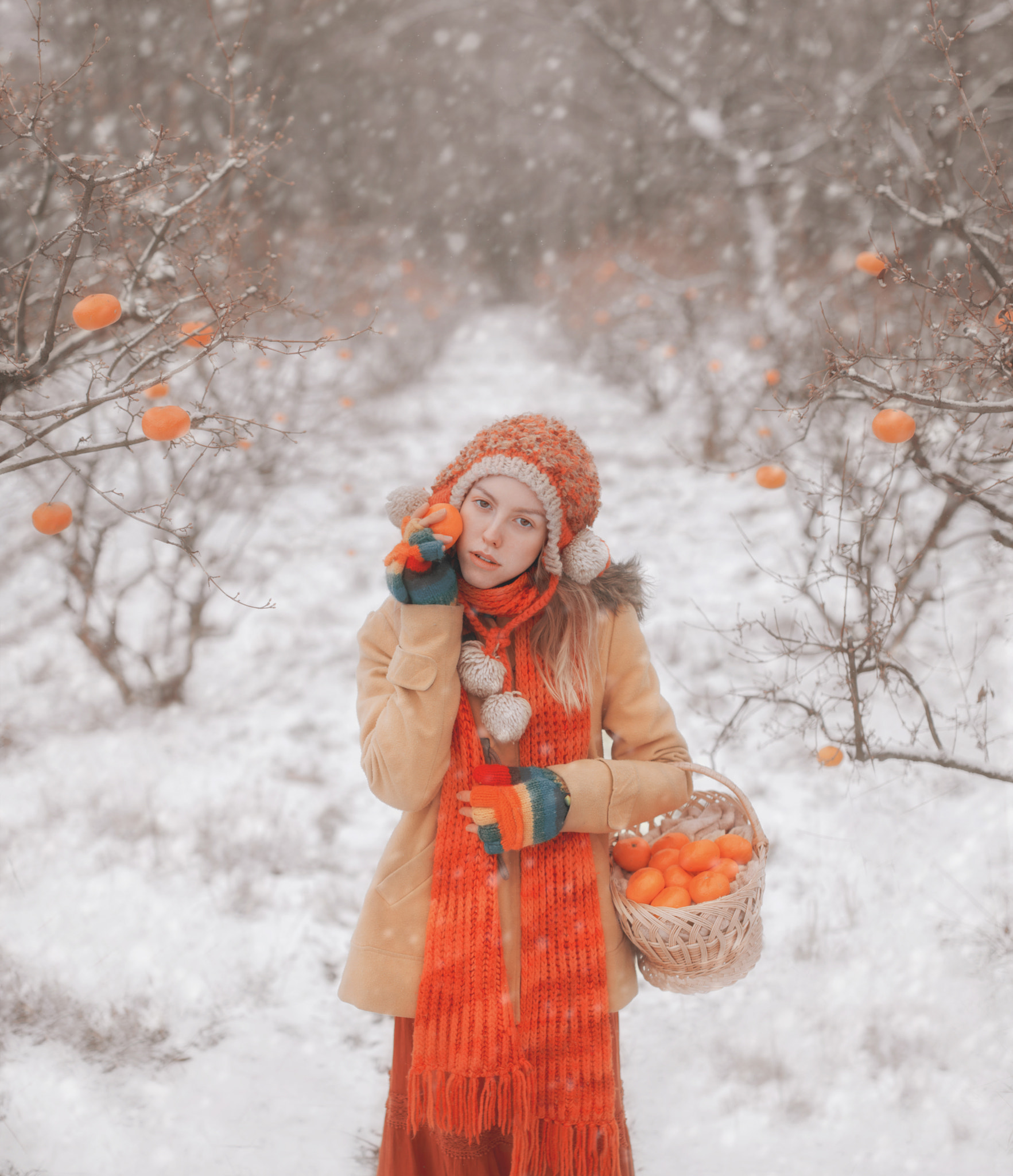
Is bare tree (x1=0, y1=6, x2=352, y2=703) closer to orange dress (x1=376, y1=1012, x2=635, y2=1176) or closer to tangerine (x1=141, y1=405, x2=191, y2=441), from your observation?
tangerine (x1=141, y1=405, x2=191, y2=441)

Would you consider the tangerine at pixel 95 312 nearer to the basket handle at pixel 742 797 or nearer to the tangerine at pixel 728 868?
the basket handle at pixel 742 797

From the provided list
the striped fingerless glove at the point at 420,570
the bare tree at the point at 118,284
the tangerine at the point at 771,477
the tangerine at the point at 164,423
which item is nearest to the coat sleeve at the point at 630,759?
the striped fingerless glove at the point at 420,570

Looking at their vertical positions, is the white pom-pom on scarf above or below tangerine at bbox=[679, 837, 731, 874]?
above

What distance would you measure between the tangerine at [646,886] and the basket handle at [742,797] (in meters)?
0.22

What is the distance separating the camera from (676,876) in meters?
1.54

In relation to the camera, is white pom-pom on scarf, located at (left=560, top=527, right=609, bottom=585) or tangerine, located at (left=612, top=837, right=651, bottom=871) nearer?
white pom-pom on scarf, located at (left=560, top=527, right=609, bottom=585)

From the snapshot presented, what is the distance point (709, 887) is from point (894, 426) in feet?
3.73

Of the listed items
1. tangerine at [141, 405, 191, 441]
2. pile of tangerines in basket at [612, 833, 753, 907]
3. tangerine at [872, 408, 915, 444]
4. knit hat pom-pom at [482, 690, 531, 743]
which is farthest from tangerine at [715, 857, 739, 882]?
tangerine at [141, 405, 191, 441]

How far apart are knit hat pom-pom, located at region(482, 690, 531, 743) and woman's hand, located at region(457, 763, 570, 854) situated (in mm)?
66

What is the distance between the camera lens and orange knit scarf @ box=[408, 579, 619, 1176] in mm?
1426

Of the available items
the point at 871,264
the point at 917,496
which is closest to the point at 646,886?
the point at 871,264

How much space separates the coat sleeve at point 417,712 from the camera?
1.40 meters

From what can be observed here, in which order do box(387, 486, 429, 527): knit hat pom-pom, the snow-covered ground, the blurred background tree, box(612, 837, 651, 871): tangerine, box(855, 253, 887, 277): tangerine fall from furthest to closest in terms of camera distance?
the blurred background tree < the snow-covered ground < box(855, 253, 887, 277): tangerine < box(612, 837, 651, 871): tangerine < box(387, 486, 429, 527): knit hat pom-pom

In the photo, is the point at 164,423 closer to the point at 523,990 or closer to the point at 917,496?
the point at 523,990
